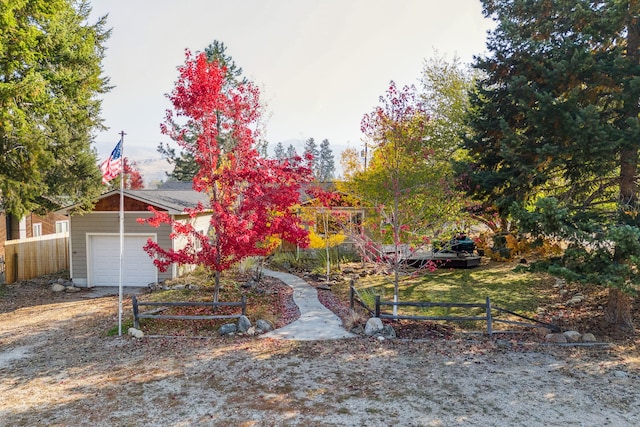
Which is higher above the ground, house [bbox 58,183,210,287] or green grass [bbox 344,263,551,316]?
house [bbox 58,183,210,287]

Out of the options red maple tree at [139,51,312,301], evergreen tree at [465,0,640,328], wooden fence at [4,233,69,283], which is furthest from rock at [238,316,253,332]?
wooden fence at [4,233,69,283]

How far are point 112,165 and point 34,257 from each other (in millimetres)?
10621

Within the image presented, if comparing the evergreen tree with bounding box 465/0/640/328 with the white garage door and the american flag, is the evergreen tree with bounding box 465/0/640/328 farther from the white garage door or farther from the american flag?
the white garage door

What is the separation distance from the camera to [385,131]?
10312mm

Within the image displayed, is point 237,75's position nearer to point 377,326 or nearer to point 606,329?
point 377,326

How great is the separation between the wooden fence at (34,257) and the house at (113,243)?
7.49 ft

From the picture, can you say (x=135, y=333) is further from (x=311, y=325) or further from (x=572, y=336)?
(x=572, y=336)

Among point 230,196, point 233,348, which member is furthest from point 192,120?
point 233,348

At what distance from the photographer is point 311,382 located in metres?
6.58

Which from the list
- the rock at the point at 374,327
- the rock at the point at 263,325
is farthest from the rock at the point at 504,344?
the rock at the point at 263,325

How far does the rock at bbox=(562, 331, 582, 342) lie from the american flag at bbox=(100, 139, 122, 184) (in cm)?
1121

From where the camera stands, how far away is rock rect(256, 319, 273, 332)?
940 centimetres

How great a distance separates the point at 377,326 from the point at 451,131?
1220 centimetres

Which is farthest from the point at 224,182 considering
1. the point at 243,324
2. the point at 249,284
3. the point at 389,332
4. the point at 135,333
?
the point at 389,332
